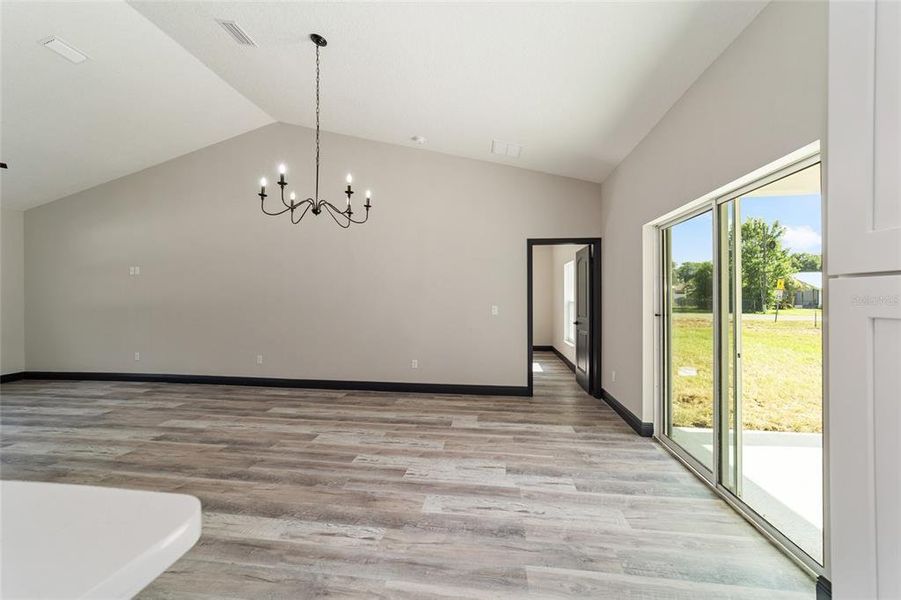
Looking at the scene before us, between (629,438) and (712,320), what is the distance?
1.48 meters

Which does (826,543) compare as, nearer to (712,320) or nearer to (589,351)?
(712,320)

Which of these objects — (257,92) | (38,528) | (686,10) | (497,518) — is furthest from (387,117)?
(38,528)

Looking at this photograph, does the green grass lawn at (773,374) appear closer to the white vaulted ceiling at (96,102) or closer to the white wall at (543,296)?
the white vaulted ceiling at (96,102)

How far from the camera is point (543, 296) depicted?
9.12m

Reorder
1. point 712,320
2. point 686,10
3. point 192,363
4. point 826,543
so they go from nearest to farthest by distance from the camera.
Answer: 1. point 826,543
2. point 686,10
3. point 712,320
4. point 192,363

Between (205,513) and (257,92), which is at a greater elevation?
(257,92)

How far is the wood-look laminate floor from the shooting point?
182cm

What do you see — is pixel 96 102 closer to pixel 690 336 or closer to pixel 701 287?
pixel 701 287

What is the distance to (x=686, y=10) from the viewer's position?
2.00m

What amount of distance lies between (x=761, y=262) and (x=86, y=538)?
2.94 metres

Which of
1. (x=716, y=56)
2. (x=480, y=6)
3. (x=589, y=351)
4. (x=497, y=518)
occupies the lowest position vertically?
(x=497, y=518)

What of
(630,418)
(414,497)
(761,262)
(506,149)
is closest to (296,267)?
(506,149)

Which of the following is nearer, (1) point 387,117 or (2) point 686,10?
(2) point 686,10

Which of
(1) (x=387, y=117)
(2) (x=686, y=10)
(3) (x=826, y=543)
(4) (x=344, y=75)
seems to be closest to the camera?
(3) (x=826, y=543)
